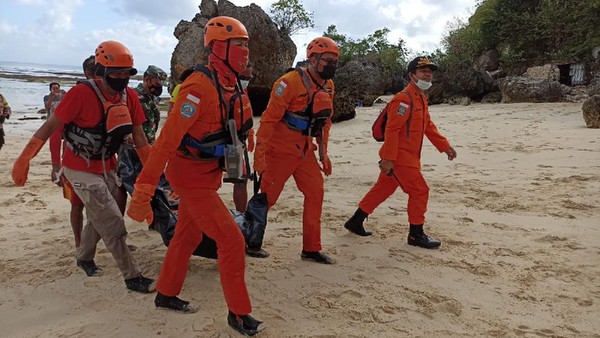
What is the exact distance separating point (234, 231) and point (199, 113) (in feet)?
2.65

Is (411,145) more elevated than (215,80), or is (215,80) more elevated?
(215,80)

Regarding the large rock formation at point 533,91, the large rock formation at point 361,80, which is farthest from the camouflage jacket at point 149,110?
the large rock formation at point 533,91

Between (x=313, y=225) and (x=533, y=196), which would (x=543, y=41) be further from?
(x=313, y=225)

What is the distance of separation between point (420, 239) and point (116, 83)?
326 centimetres

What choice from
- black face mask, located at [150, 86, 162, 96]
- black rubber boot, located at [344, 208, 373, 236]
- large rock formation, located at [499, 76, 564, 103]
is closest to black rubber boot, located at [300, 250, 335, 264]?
black rubber boot, located at [344, 208, 373, 236]

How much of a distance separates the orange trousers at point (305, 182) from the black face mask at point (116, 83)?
1.45m

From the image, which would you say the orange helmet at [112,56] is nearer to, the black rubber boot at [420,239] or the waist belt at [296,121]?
the waist belt at [296,121]

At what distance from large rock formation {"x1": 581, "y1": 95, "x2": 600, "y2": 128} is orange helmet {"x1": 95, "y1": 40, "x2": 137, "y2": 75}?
1095 cm

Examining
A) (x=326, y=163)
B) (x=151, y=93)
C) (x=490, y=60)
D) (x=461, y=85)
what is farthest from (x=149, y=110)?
(x=490, y=60)

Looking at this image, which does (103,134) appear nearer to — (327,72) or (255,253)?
(255,253)

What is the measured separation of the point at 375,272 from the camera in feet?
14.5

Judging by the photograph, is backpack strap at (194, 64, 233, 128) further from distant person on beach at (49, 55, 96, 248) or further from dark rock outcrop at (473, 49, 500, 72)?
dark rock outcrop at (473, 49, 500, 72)

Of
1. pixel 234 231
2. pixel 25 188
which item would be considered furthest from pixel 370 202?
pixel 25 188

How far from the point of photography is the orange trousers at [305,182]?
4664 millimetres
